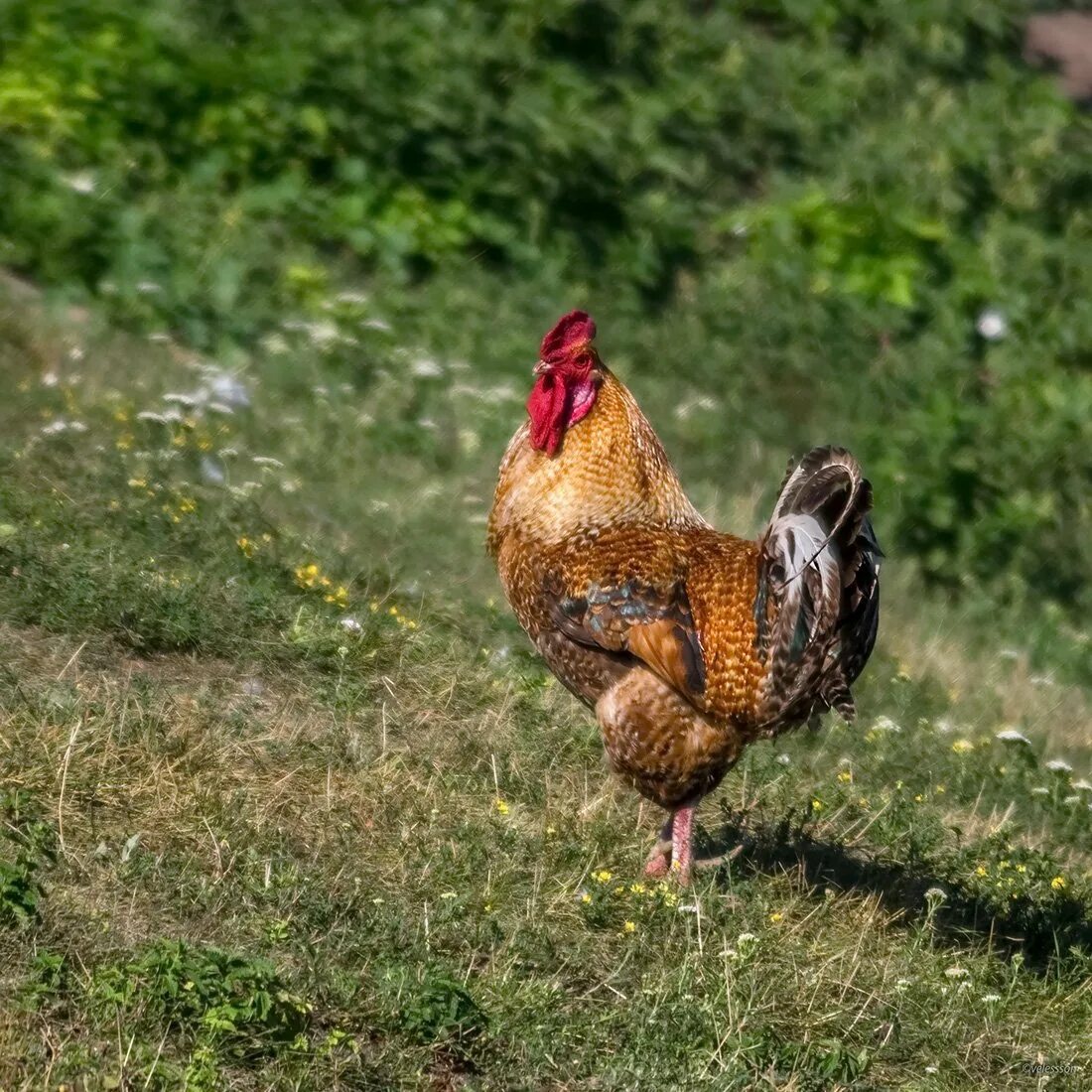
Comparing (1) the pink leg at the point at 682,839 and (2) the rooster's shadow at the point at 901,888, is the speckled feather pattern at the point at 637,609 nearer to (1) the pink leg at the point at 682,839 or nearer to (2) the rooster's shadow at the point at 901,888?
(1) the pink leg at the point at 682,839

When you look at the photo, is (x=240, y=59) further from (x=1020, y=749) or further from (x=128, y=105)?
(x=1020, y=749)

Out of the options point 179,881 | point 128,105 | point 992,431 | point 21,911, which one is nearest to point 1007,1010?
point 179,881

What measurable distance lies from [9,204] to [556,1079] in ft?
23.9

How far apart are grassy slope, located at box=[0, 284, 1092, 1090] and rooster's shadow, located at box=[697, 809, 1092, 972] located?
0.5 inches

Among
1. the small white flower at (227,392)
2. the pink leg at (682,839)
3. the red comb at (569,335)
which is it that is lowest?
the small white flower at (227,392)

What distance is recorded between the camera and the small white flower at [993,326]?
11.3m

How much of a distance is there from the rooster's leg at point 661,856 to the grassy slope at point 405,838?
8 centimetres

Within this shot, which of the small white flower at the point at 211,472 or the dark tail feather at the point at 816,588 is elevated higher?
the dark tail feather at the point at 816,588

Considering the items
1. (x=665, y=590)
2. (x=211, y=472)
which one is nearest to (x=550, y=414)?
(x=665, y=590)

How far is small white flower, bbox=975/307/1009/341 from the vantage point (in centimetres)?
1129

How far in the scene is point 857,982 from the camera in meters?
5.16

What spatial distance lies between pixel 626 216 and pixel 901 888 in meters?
7.13

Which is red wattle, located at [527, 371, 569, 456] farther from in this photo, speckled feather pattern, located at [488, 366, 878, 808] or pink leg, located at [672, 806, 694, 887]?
pink leg, located at [672, 806, 694, 887]

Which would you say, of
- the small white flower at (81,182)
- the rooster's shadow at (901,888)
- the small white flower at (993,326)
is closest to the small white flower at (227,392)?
the small white flower at (81,182)
